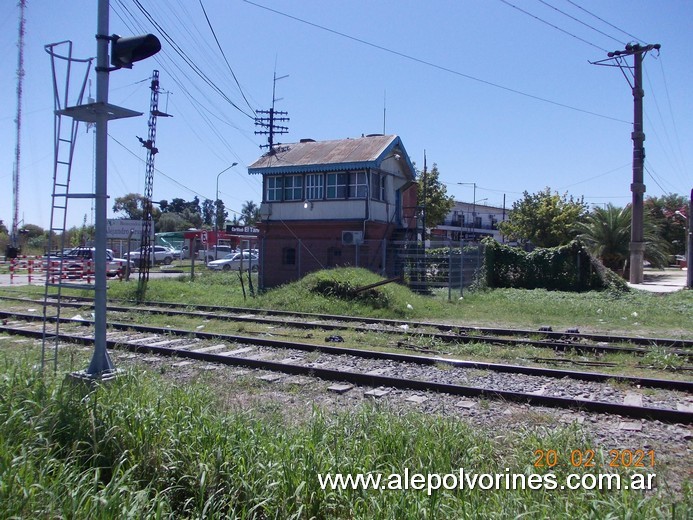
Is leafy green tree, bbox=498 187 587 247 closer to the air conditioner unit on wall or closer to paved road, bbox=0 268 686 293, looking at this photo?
paved road, bbox=0 268 686 293

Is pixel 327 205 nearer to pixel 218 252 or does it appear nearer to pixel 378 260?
pixel 378 260

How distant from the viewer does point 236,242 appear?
6050 cm

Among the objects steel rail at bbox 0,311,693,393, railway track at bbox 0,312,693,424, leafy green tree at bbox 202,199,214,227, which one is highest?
leafy green tree at bbox 202,199,214,227

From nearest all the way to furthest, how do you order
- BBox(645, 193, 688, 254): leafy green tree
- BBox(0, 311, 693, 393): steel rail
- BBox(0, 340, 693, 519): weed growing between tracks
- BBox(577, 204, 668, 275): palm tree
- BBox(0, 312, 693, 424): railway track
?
1. BBox(0, 340, 693, 519): weed growing between tracks
2. BBox(0, 312, 693, 424): railway track
3. BBox(0, 311, 693, 393): steel rail
4. BBox(577, 204, 668, 275): palm tree
5. BBox(645, 193, 688, 254): leafy green tree

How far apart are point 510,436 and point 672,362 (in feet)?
18.8

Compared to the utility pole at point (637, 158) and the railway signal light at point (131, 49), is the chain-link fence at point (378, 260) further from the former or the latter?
the railway signal light at point (131, 49)

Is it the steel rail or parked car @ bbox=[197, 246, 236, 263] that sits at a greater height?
parked car @ bbox=[197, 246, 236, 263]

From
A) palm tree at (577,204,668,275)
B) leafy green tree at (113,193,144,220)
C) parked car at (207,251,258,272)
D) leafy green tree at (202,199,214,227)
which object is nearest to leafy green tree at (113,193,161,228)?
leafy green tree at (113,193,144,220)

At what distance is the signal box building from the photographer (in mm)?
26094

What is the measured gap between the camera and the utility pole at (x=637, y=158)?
99.6 ft

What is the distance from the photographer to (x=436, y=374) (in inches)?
356

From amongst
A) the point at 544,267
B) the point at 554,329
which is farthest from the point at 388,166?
the point at 554,329

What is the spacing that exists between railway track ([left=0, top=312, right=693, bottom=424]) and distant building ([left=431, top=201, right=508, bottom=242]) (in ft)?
206

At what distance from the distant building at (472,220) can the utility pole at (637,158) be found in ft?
136
